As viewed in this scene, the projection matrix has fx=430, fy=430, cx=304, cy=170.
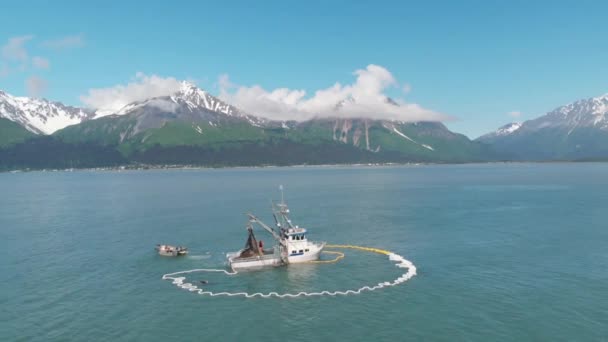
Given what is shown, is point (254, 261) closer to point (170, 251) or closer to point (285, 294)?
point (285, 294)

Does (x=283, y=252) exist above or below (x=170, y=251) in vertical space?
above

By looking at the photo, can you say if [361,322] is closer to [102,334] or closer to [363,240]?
[102,334]

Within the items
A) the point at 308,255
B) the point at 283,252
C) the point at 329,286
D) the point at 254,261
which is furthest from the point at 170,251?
the point at 329,286

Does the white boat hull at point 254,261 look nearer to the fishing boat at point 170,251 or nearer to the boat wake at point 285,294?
the boat wake at point 285,294

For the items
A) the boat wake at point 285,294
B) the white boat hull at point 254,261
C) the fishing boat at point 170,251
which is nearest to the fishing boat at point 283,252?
the white boat hull at point 254,261

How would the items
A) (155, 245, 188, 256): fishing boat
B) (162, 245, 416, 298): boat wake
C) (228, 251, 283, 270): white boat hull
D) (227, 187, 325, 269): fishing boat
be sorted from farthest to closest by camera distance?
(155, 245, 188, 256): fishing boat, (227, 187, 325, 269): fishing boat, (228, 251, 283, 270): white boat hull, (162, 245, 416, 298): boat wake

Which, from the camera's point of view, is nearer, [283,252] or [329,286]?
[329,286]

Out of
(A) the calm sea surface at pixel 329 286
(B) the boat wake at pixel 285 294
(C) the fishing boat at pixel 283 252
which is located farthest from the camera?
(C) the fishing boat at pixel 283 252

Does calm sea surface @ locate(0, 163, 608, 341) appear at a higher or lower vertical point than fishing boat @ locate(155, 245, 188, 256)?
lower

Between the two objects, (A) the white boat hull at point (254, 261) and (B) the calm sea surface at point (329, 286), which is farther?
(A) the white boat hull at point (254, 261)

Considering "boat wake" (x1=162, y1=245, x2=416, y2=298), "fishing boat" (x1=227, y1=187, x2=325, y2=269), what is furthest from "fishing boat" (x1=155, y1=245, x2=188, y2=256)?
"fishing boat" (x1=227, y1=187, x2=325, y2=269)

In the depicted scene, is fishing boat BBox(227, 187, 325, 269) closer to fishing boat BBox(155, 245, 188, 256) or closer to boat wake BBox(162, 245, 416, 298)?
boat wake BBox(162, 245, 416, 298)
